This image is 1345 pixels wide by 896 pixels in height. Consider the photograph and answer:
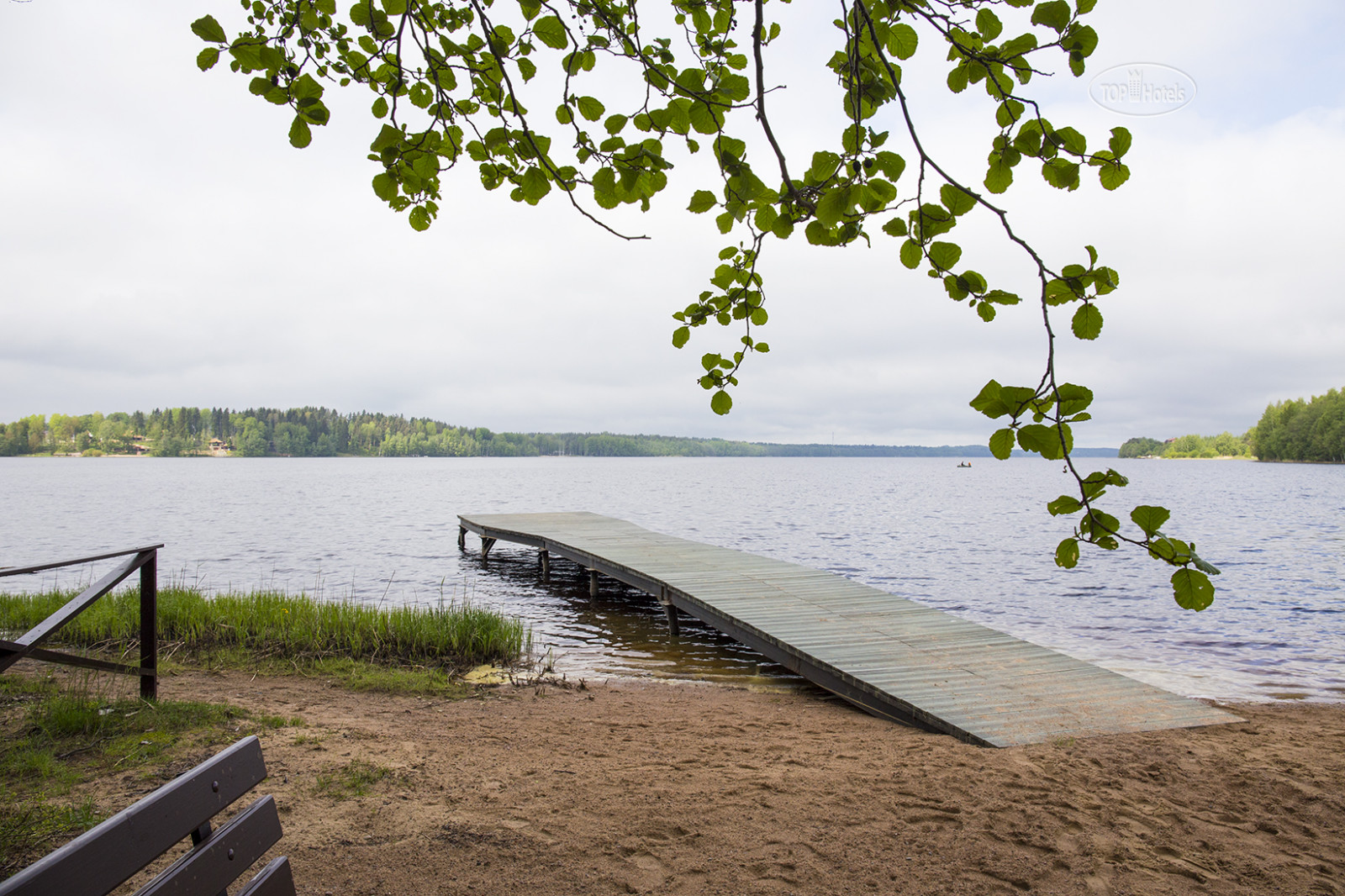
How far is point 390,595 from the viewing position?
15.7 metres

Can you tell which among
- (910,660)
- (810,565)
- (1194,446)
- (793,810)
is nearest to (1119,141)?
(793,810)

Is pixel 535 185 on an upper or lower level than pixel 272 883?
upper

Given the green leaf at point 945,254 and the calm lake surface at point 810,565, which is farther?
the calm lake surface at point 810,565

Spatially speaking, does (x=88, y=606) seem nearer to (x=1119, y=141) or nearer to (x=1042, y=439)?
(x=1042, y=439)

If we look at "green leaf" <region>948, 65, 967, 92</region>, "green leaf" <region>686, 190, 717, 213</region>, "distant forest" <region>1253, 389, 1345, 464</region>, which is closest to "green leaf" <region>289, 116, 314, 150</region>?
"green leaf" <region>686, 190, 717, 213</region>

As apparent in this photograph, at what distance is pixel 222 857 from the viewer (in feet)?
6.09

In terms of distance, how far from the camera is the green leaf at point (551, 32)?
1.95 metres

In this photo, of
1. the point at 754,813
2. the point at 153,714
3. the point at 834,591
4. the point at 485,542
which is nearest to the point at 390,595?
the point at 485,542

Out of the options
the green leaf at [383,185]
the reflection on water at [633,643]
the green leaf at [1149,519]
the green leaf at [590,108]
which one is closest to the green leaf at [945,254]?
the green leaf at [1149,519]

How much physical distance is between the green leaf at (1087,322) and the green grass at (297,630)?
8358 millimetres

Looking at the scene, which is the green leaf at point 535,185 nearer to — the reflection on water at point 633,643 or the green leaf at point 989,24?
the green leaf at point 989,24

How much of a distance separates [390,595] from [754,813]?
13.2 m

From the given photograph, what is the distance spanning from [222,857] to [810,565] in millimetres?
20212

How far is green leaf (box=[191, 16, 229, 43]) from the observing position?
1.87 metres
